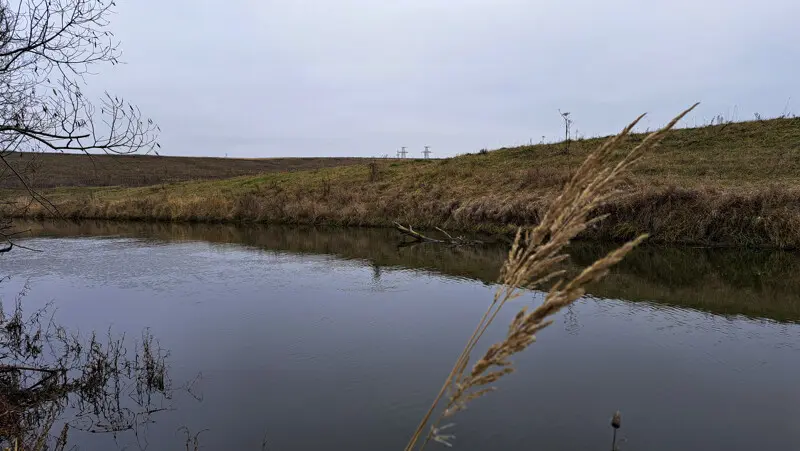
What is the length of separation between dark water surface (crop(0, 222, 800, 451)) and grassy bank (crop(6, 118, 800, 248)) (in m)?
1.71

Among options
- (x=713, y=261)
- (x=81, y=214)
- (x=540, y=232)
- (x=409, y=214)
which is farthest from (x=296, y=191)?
(x=540, y=232)

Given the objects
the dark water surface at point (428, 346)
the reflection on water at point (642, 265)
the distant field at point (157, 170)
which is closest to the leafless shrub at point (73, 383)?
the dark water surface at point (428, 346)

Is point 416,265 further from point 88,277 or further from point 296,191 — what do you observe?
point 296,191

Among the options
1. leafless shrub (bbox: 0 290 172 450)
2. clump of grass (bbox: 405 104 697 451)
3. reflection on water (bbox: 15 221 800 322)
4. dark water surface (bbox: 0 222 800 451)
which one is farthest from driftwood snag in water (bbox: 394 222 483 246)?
clump of grass (bbox: 405 104 697 451)

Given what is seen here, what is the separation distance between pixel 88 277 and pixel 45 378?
7031 millimetres

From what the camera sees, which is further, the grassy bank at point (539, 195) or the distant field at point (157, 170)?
the distant field at point (157, 170)

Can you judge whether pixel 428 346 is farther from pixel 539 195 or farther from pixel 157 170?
pixel 157 170

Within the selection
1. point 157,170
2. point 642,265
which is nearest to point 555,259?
point 642,265

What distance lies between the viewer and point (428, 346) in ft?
23.0

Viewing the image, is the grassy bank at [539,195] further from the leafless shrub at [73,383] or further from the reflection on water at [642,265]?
the leafless shrub at [73,383]

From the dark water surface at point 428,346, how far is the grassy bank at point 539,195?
5.61 feet

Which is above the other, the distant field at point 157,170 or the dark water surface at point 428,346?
the distant field at point 157,170

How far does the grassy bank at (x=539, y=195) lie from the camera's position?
1484 cm

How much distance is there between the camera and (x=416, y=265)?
1334 centimetres
